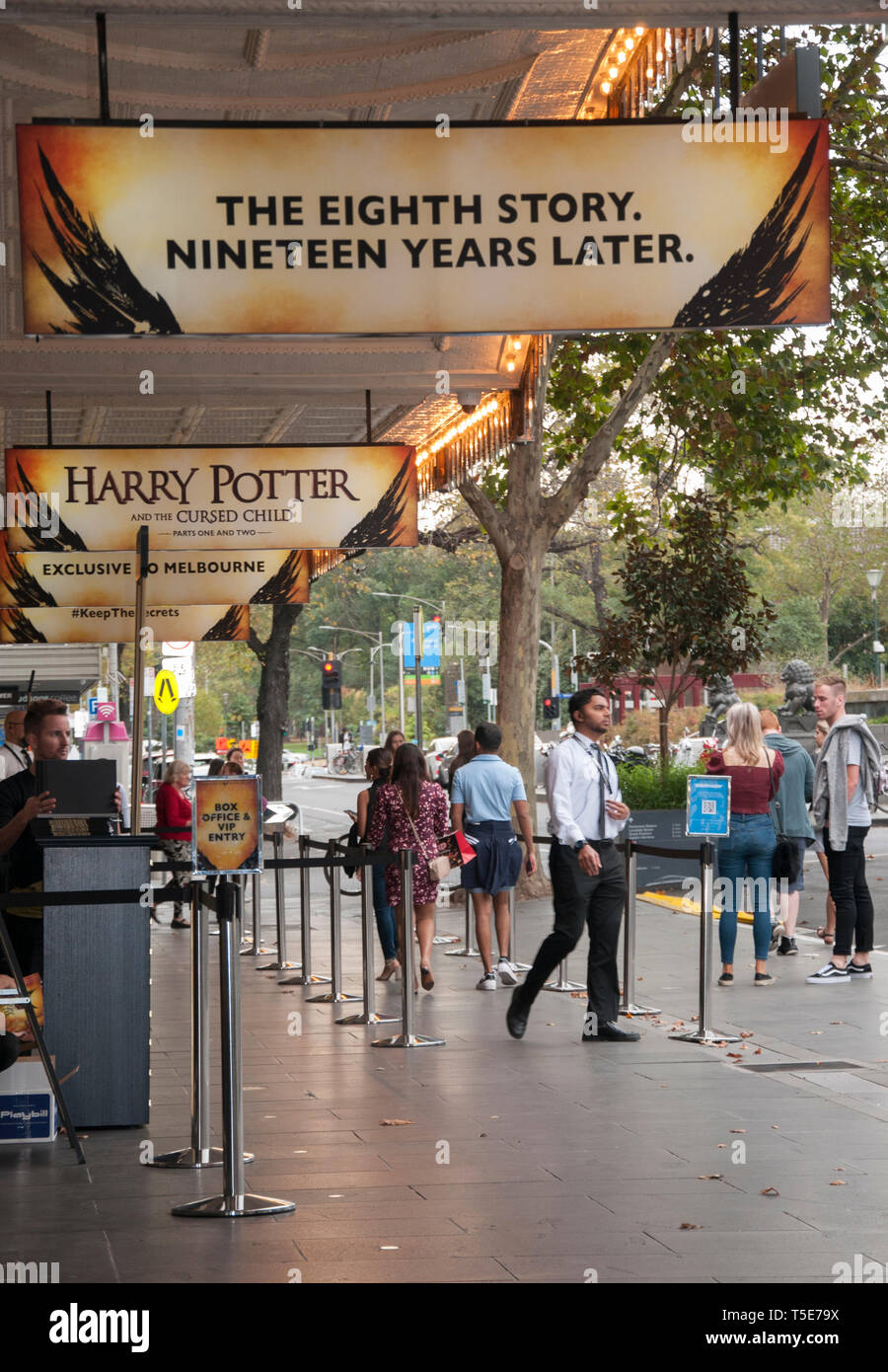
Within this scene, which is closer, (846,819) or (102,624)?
(846,819)

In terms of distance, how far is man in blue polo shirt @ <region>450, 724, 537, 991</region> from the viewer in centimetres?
1311

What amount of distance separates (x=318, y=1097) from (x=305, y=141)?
15.5 ft

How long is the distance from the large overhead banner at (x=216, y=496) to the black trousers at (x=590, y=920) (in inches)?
134

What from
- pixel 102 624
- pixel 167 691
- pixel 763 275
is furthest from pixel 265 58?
pixel 167 691

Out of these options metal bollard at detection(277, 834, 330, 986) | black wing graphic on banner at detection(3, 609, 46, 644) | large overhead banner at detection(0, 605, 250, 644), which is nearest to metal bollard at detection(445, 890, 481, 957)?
metal bollard at detection(277, 834, 330, 986)

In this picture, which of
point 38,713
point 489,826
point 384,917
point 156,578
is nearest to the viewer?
point 38,713

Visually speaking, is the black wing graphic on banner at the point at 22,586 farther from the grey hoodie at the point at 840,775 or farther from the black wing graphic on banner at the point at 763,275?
the black wing graphic on banner at the point at 763,275

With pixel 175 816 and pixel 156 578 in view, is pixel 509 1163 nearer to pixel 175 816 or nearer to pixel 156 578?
pixel 156 578

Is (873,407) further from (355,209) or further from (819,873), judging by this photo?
(355,209)

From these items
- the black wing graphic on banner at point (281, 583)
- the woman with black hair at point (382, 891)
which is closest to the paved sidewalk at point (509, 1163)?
the woman with black hair at point (382, 891)

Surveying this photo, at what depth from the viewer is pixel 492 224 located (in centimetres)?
599

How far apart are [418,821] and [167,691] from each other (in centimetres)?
1870

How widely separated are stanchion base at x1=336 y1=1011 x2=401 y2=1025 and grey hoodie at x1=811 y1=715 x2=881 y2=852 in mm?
3476
